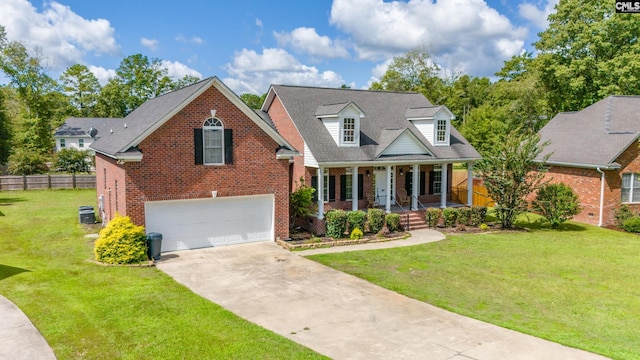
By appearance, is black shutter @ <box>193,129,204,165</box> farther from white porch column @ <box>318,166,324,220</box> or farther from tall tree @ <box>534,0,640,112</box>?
tall tree @ <box>534,0,640,112</box>

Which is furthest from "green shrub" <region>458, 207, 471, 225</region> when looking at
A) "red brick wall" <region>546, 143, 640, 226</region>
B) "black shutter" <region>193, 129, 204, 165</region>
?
"black shutter" <region>193, 129, 204, 165</region>

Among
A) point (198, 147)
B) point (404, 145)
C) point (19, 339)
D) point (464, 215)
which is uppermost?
point (404, 145)

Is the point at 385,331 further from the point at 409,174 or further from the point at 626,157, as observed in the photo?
the point at 626,157

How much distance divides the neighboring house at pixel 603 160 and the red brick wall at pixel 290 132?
534 inches

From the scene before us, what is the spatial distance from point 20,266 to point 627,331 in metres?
17.0

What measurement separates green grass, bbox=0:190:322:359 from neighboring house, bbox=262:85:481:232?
10.1 metres

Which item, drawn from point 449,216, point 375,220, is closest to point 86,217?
point 375,220

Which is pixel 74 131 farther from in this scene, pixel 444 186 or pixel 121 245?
pixel 444 186

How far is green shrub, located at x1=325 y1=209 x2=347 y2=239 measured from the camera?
20.4 m

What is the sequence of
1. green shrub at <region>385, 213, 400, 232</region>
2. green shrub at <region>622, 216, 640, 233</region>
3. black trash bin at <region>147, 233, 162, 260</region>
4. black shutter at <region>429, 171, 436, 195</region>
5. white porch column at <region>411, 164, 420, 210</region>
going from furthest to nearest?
1. black shutter at <region>429, 171, 436, 195</region>
2. white porch column at <region>411, 164, 420, 210</region>
3. green shrub at <region>622, 216, 640, 233</region>
4. green shrub at <region>385, 213, 400, 232</region>
5. black trash bin at <region>147, 233, 162, 260</region>

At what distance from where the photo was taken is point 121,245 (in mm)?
15117

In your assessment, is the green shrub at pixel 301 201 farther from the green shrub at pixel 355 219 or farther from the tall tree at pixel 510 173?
the tall tree at pixel 510 173

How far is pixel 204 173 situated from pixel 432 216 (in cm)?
1221

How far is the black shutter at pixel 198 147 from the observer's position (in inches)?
674
